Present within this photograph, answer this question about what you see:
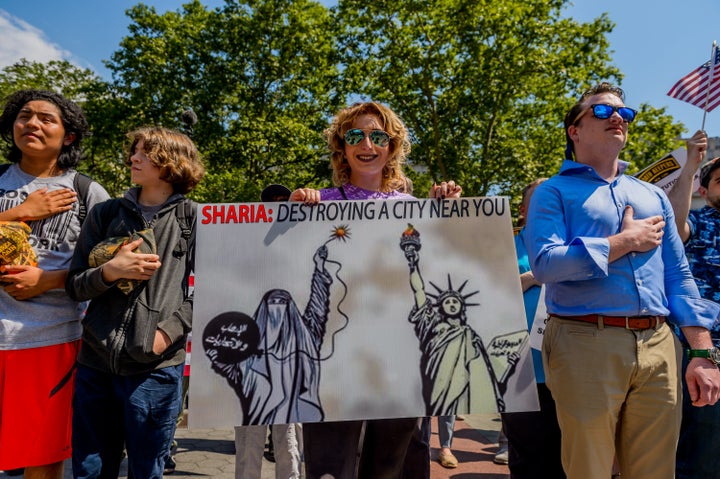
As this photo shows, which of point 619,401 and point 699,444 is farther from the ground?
point 619,401

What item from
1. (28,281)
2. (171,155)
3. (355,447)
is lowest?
(355,447)

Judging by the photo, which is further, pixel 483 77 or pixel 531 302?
pixel 483 77

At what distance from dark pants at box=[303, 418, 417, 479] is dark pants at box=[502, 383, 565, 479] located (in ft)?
3.54

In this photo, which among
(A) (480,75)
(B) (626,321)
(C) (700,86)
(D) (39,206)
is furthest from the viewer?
(A) (480,75)

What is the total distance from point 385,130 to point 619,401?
1526 mm

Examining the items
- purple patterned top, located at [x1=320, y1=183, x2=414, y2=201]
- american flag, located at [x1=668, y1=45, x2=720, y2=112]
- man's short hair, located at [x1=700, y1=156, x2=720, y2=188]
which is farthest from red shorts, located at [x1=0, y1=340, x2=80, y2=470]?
american flag, located at [x1=668, y1=45, x2=720, y2=112]

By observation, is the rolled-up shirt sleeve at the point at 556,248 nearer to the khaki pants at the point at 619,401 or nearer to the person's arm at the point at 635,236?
the person's arm at the point at 635,236

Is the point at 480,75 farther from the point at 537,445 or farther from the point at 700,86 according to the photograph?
the point at 537,445

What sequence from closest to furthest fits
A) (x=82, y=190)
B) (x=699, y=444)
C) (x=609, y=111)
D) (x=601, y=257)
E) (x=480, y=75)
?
(x=601, y=257) < (x=609, y=111) < (x=82, y=190) < (x=699, y=444) < (x=480, y=75)

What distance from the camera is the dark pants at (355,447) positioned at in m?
2.02

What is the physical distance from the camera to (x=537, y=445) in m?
2.90

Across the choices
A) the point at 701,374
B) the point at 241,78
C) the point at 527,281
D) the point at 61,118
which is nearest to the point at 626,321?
the point at 701,374

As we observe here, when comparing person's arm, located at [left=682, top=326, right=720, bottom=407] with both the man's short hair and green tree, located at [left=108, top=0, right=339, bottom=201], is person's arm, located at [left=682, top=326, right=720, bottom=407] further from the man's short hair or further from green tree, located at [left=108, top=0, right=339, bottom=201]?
green tree, located at [left=108, top=0, right=339, bottom=201]

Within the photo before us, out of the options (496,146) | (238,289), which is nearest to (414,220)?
(238,289)
